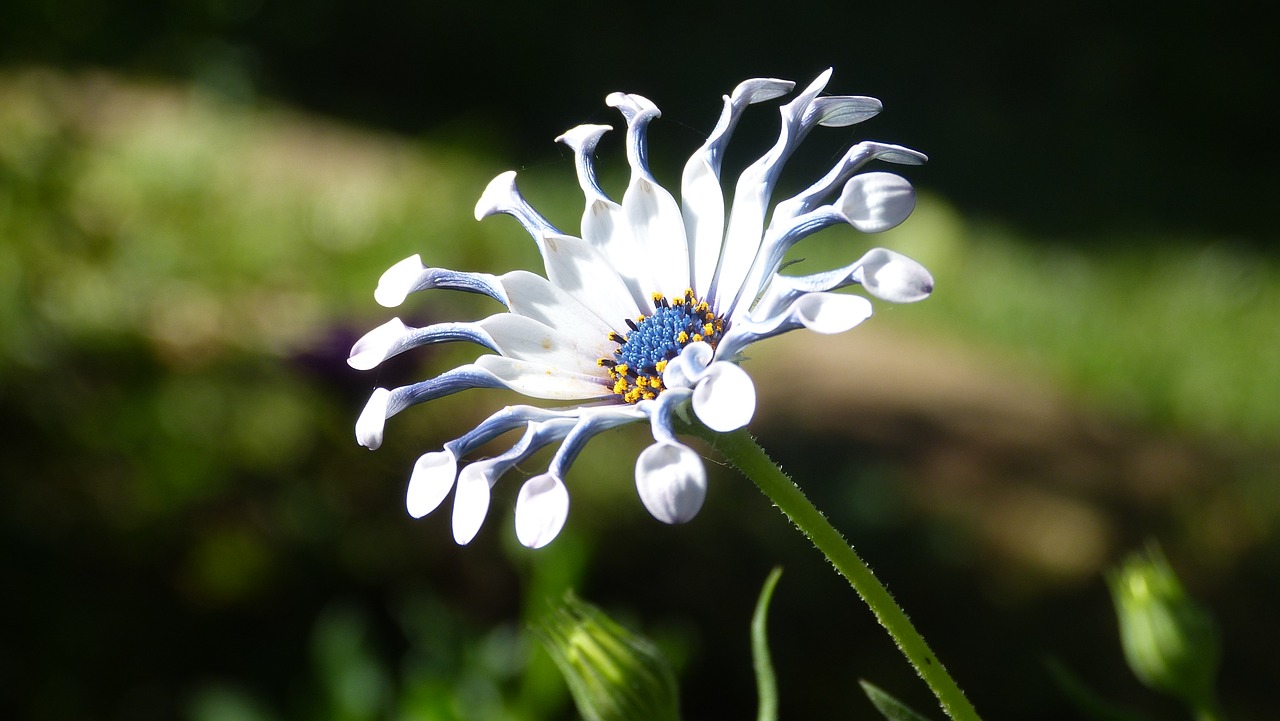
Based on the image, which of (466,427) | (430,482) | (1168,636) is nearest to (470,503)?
(430,482)

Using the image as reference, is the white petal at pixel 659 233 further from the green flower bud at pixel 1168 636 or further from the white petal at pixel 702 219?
the green flower bud at pixel 1168 636

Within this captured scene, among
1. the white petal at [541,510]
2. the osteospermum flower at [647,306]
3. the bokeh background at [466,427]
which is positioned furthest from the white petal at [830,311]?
the bokeh background at [466,427]

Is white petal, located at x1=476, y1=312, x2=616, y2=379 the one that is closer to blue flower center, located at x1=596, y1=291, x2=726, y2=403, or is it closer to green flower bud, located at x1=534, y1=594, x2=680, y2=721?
blue flower center, located at x1=596, y1=291, x2=726, y2=403

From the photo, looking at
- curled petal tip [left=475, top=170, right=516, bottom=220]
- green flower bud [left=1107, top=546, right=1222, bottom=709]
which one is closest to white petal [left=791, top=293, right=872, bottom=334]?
curled petal tip [left=475, top=170, right=516, bottom=220]

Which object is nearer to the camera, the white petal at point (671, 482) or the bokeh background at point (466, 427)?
the white petal at point (671, 482)

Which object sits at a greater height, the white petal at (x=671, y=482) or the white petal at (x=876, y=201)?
the white petal at (x=876, y=201)

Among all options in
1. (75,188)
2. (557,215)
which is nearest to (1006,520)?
(557,215)

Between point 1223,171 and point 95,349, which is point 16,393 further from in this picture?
point 1223,171
